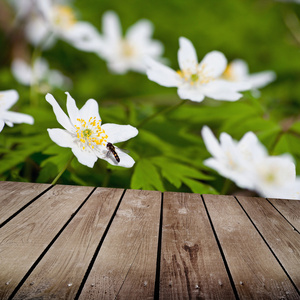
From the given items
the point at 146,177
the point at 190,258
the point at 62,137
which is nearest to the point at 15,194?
the point at 62,137

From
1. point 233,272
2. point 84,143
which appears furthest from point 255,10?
point 233,272

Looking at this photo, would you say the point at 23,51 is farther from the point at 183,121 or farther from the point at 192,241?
the point at 192,241

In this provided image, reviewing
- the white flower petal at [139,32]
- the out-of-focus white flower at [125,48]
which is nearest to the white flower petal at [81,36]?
the out-of-focus white flower at [125,48]

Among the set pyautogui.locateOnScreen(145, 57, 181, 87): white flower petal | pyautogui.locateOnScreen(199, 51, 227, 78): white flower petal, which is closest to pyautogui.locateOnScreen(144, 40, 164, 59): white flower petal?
pyautogui.locateOnScreen(199, 51, 227, 78): white flower petal

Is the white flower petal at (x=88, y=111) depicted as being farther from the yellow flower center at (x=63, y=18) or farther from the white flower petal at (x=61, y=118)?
the yellow flower center at (x=63, y=18)

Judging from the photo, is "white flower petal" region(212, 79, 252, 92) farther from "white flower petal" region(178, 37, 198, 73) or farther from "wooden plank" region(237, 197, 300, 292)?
"wooden plank" region(237, 197, 300, 292)
